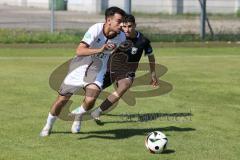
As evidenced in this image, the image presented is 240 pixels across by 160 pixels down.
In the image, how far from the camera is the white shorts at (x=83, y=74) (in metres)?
8.77

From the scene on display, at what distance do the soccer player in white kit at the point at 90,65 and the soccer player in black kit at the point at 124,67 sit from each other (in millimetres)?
775

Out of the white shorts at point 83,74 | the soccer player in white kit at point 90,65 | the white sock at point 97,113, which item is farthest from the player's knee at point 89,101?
the white sock at point 97,113

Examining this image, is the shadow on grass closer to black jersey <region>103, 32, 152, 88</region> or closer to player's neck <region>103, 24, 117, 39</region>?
black jersey <region>103, 32, 152, 88</region>

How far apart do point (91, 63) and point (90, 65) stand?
32mm

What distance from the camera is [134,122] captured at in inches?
395

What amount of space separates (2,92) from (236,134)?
207 inches

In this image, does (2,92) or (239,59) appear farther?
(239,59)

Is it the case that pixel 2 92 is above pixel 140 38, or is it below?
below

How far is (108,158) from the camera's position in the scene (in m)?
7.68

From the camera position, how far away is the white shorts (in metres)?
8.77

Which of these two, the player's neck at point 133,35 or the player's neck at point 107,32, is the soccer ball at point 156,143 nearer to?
the player's neck at point 107,32

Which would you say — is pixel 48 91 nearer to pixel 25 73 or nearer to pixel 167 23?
pixel 25 73

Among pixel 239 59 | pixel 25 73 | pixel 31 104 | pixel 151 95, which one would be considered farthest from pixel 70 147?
pixel 239 59

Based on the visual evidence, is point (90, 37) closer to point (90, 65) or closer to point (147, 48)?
point (90, 65)
